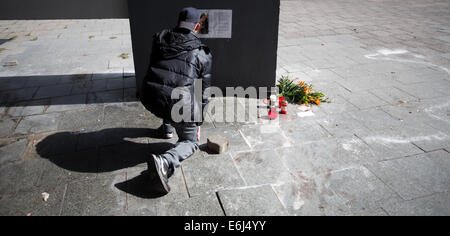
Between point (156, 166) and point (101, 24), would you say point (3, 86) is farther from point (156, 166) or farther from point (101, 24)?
point (101, 24)

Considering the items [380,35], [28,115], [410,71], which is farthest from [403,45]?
[28,115]

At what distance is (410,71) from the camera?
670 cm

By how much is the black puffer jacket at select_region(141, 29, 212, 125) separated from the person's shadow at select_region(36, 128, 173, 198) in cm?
72

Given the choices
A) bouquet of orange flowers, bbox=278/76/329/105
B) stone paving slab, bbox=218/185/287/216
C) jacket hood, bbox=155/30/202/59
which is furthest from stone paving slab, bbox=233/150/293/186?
bouquet of orange flowers, bbox=278/76/329/105

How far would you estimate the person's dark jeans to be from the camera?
338 centimetres

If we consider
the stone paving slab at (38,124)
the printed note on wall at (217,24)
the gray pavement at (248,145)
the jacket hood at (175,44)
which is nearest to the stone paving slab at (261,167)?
the gray pavement at (248,145)

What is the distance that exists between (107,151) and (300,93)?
10.6 feet

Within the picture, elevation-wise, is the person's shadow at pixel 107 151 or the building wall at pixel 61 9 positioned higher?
the building wall at pixel 61 9

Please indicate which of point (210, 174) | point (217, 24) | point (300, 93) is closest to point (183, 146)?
point (210, 174)

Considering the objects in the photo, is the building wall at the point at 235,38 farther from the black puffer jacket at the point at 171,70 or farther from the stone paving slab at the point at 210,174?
the stone paving slab at the point at 210,174

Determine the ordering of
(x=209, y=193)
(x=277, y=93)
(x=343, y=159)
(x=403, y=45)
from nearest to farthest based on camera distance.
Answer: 1. (x=209, y=193)
2. (x=343, y=159)
3. (x=277, y=93)
4. (x=403, y=45)

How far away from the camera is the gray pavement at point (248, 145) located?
3.21 m

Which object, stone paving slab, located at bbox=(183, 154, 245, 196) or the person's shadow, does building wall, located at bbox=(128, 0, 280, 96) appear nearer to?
the person's shadow
